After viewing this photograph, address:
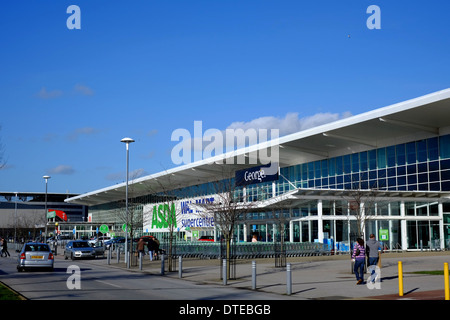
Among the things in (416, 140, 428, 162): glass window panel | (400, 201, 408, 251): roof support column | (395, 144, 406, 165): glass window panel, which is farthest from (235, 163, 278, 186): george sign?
(416, 140, 428, 162): glass window panel

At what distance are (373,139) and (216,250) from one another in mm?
17310

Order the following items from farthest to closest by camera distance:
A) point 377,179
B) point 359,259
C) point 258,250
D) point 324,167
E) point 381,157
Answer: point 324,167, point 377,179, point 381,157, point 258,250, point 359,259

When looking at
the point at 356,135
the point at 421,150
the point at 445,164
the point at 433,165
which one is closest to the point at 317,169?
the point at 356,135

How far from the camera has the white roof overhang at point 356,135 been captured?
40.8 meters

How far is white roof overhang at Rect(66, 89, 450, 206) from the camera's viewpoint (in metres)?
40.8

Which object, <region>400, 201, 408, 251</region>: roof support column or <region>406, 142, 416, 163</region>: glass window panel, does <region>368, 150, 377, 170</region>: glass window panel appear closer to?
<region>406, 142, 416, 163</region>: glass window panel

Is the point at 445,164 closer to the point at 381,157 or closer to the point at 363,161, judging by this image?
the point at 381,157

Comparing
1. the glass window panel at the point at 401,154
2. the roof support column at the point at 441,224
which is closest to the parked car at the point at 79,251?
the glass window panel at the point at 401,154

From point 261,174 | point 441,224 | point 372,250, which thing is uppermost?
point 261,174

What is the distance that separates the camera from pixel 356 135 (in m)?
48.9

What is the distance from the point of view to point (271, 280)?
23.0 m

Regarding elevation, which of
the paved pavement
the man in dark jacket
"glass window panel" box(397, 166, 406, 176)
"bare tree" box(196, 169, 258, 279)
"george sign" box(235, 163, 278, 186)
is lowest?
the paved pavement
